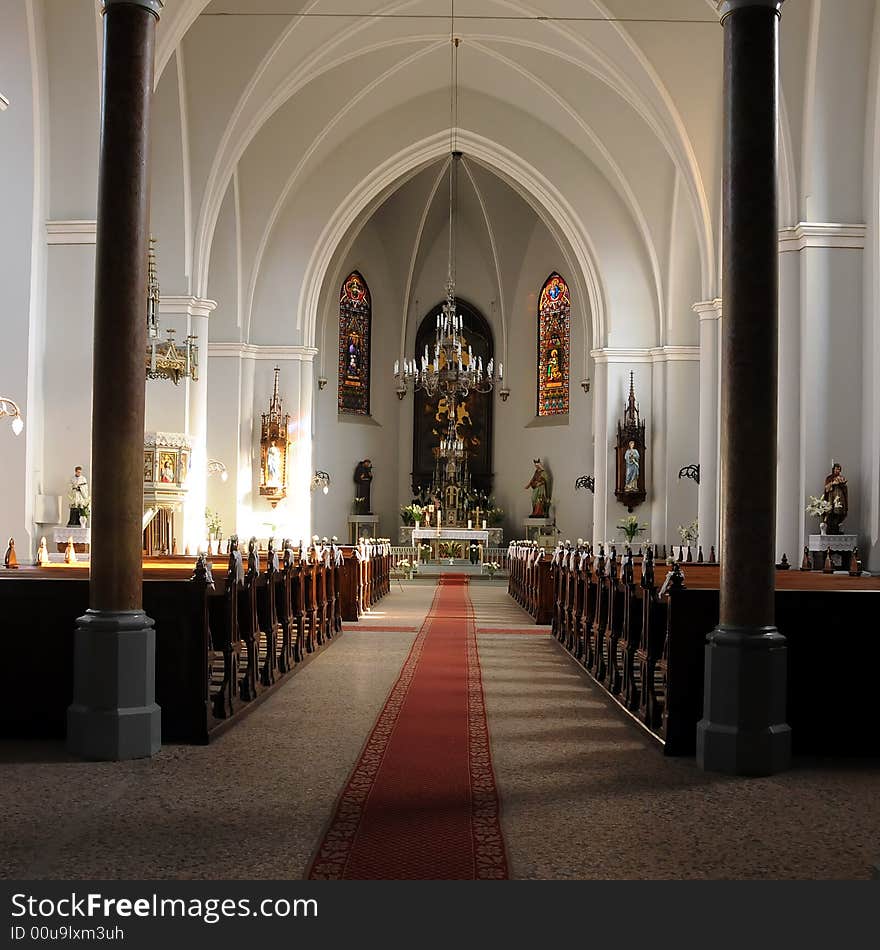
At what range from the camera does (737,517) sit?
5.62m

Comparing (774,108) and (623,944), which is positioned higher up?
(774,108)

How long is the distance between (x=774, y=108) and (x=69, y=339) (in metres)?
9.28

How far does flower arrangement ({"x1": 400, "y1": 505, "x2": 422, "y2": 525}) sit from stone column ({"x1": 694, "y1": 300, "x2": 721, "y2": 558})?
8.67 metres

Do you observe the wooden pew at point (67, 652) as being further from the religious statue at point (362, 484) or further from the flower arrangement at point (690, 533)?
the religious statue at point (362, 484)

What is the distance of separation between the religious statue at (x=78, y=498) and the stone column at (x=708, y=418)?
10.1m

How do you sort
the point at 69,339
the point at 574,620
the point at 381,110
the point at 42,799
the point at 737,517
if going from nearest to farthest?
1. the point at 42,799
2. the point at 737,517
3. the point at 574,620
4. the point at 69,339
5. the point at 381,110

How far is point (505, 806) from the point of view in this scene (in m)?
4.74

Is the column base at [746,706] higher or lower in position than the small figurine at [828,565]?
lower

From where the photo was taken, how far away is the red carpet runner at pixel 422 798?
3.86 m

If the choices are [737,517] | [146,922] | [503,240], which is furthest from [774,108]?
[503,240]

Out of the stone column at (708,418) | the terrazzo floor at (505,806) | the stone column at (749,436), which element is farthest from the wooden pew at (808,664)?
the stone column at (708,418)

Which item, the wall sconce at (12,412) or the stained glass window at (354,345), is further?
the stained glass window at (354,345)

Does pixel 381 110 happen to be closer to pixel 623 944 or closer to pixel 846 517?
pixel 846 517

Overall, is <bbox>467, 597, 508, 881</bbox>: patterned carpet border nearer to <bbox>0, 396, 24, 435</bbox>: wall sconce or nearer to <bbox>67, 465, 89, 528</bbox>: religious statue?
<bbox>0, 396, 24, 435</bbox>: wall sconce
